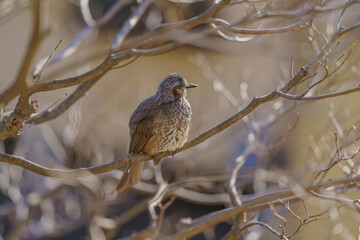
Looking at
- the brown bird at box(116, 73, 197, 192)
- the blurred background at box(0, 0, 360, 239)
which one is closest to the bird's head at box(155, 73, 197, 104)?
the brown bird at box(116, 73, 197, 192)

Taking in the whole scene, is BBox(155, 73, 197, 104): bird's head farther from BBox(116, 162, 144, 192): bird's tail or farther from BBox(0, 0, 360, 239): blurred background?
BBox(0, 0, 360, 239): blurred background

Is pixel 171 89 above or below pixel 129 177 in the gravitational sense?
above

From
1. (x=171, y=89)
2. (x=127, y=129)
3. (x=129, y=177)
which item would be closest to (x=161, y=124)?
(x=171, y=89)

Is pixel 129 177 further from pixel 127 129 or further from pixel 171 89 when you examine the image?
pixel 127 129

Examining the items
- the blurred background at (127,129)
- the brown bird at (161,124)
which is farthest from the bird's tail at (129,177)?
the blurred background at (127,129)

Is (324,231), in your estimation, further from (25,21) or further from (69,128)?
(25,21)

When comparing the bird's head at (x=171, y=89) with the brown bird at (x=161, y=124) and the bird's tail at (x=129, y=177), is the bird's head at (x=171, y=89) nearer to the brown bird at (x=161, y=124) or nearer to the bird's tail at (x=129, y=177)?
the brown bird at (x=161, y=124)

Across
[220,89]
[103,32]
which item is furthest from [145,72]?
[220,89]

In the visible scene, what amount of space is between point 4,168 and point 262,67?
190 inches

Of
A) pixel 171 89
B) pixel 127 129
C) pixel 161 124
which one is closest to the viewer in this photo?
pixel 161 124

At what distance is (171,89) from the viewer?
4.30 metres

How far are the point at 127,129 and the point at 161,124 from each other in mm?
2986

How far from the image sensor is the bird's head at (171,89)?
169 inches

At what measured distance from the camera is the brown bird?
4.09 meters
